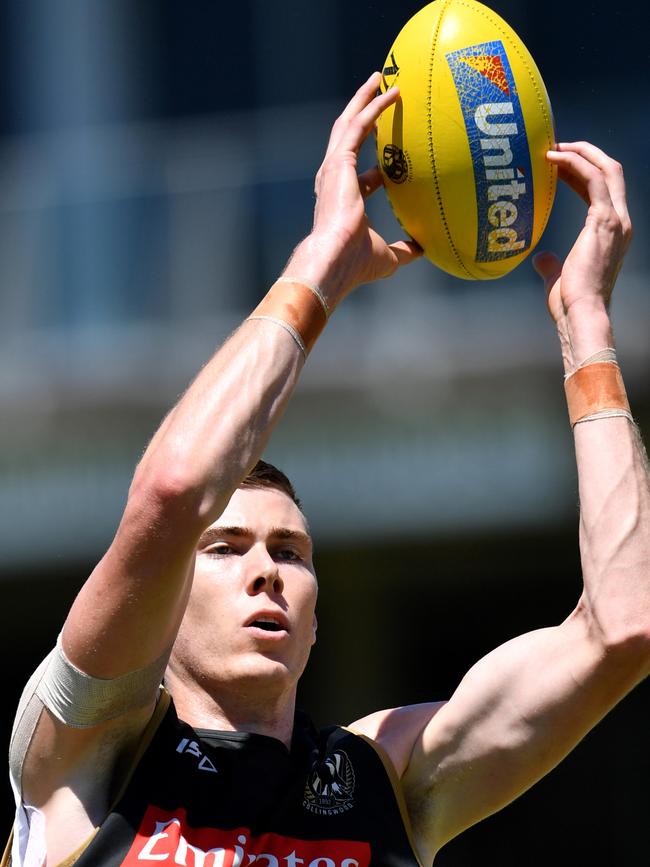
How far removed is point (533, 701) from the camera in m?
3.04

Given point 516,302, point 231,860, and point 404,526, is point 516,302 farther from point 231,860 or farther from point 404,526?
point 231,860

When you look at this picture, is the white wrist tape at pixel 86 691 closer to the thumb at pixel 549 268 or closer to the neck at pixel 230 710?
the neck at pixel 230 710

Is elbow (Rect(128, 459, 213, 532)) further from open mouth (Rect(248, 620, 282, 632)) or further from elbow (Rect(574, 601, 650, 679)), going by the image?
elbow (Rect(574, 601, 650, 679))

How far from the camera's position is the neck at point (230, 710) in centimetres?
316

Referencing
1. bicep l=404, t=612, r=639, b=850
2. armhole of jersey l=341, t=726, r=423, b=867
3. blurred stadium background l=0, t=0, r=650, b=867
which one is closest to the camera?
bicep l=404, t=612, r=639, b=850

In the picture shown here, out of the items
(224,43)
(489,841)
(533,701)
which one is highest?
(224,43)

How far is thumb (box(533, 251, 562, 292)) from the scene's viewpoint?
3279 mm

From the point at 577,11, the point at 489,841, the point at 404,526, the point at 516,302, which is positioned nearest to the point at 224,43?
the point at 577,11

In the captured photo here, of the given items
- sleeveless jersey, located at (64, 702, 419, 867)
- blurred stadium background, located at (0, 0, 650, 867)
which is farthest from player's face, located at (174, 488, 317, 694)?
blurred stadium background, located at (0, 0, 650, 867)

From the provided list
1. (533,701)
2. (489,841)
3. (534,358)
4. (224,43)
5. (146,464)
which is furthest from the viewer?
(224,43)

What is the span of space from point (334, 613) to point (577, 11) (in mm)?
3979

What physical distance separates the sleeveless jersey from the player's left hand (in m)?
0.98

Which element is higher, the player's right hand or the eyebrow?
the player's right hand

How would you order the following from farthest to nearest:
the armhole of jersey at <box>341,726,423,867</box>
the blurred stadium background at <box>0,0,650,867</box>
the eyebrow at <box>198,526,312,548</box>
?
1. the blurred stadium background at <box>0,0,650,867</box>
2. the eyebrow at <box>198,526,312,548</box>
3. the armhole of jersey at <box>341,726,423,867</box>
